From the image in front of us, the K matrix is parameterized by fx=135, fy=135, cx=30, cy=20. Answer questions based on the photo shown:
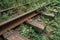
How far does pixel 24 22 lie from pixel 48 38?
2.72 feet

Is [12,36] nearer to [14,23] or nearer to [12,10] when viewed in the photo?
[14,23]

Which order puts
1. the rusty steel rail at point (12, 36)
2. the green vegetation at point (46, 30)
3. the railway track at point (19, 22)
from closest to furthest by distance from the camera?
the rusty steel rail at point (12, 36) → the railway track at point (19, 22) → the green vegetation at point (46, 30)

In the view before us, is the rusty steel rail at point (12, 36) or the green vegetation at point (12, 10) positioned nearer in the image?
the rusty steel rail at point (12, 36)

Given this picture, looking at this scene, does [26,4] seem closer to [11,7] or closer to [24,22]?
[11,7]

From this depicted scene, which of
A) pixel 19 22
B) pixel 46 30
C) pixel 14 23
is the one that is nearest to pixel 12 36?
pixel 14 23

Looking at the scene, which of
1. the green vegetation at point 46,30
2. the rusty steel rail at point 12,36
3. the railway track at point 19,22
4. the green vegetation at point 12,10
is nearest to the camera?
the rusty steel rail at point 12,36

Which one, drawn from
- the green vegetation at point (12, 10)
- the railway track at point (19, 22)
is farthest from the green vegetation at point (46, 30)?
the green vegetation at point (12, 10)

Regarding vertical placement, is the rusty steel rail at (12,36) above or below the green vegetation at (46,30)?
above

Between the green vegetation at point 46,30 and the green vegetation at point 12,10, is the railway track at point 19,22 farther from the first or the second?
the green vegetation at point 12,10

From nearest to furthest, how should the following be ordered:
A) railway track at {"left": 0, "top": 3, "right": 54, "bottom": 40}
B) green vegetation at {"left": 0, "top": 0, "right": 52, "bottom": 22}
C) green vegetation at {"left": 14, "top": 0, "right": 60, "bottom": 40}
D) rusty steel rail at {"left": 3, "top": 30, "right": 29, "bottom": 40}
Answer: rusty steel rail at {"left": 3, "top": 30, "right": 29, "bottom": 40}, railway track at {"left": 0, "top": 3, "right": 54, "bottom": 40}, green vegetation at {"left": 14, "top": 0, "right": 60, "bottom": 40}, green vegetation at {"left": 0, "top": 0, "right": 52, "bottom": 22}

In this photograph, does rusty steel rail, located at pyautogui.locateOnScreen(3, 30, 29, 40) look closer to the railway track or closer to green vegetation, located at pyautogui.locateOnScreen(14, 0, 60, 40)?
the railway track

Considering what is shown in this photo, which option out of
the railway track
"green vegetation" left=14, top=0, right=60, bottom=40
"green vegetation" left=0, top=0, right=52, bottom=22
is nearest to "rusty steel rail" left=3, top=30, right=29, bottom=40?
the railway track

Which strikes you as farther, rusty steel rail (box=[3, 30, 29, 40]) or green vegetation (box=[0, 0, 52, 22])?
green vegetation (box=[0, 0, 52, 22])

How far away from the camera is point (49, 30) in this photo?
3.96 meters
